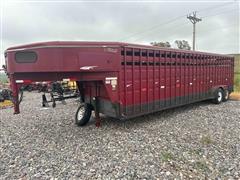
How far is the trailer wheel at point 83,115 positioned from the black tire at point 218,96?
6850 millimetres

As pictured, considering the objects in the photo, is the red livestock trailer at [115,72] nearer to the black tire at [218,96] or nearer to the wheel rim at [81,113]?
the wheel rim at [81,113]

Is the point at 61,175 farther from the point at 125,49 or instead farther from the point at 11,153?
the point at 125,49

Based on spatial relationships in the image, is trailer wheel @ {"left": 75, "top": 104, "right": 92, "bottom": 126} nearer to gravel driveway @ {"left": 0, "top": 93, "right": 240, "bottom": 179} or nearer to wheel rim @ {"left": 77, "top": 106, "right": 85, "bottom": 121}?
wheel rim @ {"left": 77, "top": 106, "right": 85, "bottom": 121}

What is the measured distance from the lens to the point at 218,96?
34.3ft

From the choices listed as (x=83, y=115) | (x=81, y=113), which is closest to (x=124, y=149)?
(x=83, y=115)

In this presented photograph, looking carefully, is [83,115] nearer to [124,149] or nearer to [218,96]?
[124,149]

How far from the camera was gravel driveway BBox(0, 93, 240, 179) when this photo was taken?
12.3 feet

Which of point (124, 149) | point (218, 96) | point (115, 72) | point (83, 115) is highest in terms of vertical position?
point (115, 72)

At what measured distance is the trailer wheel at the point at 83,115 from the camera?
268 inches

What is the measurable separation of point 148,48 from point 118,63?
138cm

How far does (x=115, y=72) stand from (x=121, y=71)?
7.9 inches

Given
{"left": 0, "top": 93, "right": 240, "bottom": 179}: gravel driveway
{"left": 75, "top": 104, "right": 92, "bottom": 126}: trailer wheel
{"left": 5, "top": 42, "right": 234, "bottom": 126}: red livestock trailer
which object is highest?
{"left": 5, "top": 42, "right": 234, "bottom": 126}: red livestock trailer

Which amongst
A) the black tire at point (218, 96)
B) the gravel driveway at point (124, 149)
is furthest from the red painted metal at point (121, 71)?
the black tire at point (218, 96)

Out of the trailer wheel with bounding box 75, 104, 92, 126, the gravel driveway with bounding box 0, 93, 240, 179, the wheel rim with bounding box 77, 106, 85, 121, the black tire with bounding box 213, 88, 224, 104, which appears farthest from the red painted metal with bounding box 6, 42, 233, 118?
the black tire with bounding box 213, 88, 224, 104
